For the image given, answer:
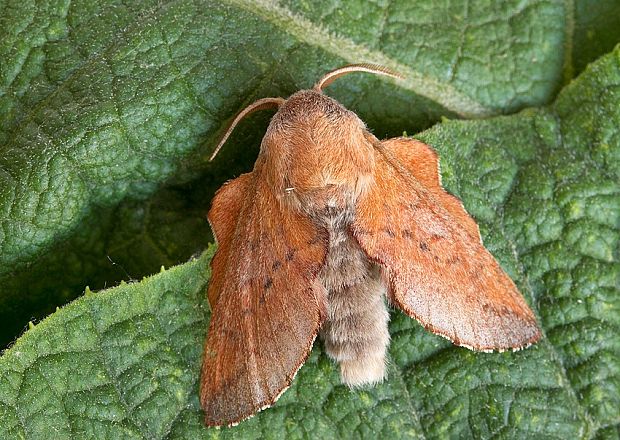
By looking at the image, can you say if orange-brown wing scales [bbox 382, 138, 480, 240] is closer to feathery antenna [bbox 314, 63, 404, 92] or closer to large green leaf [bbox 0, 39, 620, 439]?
large green leaf [bbox 0, 39, 620, 439]

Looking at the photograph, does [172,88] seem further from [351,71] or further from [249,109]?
[351,71]

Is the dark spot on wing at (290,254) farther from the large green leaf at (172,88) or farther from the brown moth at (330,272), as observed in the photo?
the large green leaf at (172,88)

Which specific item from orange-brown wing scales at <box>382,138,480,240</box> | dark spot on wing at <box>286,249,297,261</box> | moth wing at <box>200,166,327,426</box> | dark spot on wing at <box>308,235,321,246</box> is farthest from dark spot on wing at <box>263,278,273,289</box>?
orange-brown wing scales at <box>382,138,480,240</box>

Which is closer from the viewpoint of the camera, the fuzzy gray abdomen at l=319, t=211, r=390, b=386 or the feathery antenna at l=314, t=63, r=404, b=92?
the fuzzy gray abdomen at l=319, t=211, r=390, b=386

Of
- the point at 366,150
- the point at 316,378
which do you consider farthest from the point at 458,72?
the point at 316,378

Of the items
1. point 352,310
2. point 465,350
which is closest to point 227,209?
point 352,310

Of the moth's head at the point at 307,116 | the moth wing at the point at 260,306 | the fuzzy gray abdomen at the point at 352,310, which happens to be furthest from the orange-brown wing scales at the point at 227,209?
the fuzzy gray abdomen at the point at 352,310
